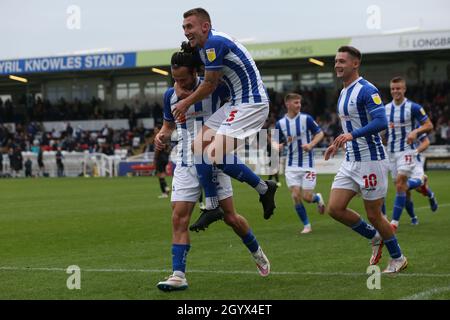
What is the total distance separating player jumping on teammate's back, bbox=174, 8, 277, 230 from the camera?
7289mm

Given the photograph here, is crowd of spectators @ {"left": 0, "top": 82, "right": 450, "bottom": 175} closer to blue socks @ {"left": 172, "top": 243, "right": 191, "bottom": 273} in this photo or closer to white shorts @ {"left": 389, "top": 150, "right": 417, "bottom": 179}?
white shorts @ {"left": 389, "top": 150, "right": 417, "bottom": 179}

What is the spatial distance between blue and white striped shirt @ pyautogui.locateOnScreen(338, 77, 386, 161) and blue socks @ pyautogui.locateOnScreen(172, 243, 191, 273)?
2098 mm

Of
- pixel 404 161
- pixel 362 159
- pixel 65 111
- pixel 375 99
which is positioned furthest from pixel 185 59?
pixel 65 111

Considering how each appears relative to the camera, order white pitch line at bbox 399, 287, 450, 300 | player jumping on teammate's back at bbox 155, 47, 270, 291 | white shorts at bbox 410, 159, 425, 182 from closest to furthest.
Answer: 1. white pitch line at bbox 399, 287, 450, 300
2. player jumping on teammate's back at bbox 155, 47, 270, 291
3. white shorts at bbox 410, 159, 425, 182

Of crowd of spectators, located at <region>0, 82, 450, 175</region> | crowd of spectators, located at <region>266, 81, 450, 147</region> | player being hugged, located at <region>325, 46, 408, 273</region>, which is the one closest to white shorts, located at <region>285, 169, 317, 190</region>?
player being hugged, located at <region>325, 46, 408, 273</region>

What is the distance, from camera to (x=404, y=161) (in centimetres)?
1374

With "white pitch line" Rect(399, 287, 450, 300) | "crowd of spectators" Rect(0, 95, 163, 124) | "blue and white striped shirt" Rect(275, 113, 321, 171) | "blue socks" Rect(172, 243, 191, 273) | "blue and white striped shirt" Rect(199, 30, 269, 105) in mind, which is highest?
"crowd of spectators" Rect(0, 95, 163, 124)

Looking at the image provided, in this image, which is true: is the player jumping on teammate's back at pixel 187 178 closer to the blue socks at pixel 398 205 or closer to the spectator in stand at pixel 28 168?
the blue socks at pixel 398 205

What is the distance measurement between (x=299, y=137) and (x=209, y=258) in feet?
16.0

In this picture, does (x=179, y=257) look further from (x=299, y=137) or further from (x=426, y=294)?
(x=299, y=137)

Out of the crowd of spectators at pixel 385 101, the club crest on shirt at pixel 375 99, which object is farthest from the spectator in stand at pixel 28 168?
the club crest on shirt at pixel 375 99

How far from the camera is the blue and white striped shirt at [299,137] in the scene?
14047mm

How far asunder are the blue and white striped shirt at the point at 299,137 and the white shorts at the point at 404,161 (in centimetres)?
142

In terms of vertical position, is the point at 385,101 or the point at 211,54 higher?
the point at 385,101
